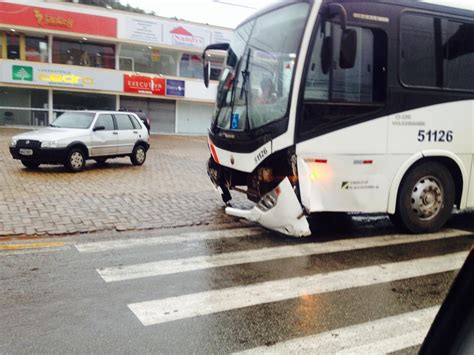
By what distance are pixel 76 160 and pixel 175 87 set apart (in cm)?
2065

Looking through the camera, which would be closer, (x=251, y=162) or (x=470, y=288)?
(x=470, y=288)

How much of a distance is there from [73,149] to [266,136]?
28.0 ft

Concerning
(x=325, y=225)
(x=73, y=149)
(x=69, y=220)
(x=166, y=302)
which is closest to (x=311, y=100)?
(x=325, y=225)

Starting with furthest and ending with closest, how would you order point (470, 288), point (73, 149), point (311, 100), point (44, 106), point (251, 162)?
point (44, 106) < point (73, 149) < point (251, 162) < point (311, 100) < point (470, 288)

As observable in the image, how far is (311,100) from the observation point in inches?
240

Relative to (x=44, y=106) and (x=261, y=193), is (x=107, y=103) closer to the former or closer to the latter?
(x=44, y=106)

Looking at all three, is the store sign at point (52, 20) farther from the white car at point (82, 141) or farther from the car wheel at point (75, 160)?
the car wheel at point (75, 160)

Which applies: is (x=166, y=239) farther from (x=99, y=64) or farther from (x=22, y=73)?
(x=99, y=64)

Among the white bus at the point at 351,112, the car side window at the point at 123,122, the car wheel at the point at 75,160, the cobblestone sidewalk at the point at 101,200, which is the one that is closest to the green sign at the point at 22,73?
the cobblestone sidewalk at the point at 101,200

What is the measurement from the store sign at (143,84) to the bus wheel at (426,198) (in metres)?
27.0

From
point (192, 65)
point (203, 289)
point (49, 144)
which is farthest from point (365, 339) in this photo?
point (192, 65)

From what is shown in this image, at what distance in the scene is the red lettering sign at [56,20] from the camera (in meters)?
27.8

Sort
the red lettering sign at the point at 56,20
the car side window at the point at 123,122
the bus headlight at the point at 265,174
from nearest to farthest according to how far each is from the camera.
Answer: the bus headlight at the point at 265,174 → the car side window at the point at 123,122 → the red lettering sign at the point at 56,20

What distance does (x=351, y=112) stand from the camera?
6316mm
